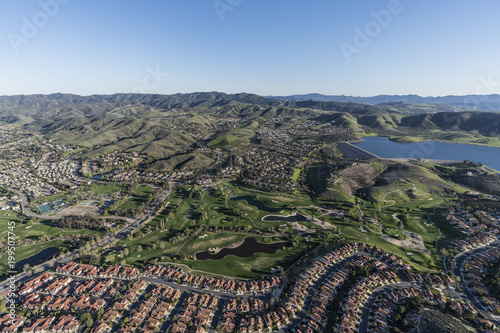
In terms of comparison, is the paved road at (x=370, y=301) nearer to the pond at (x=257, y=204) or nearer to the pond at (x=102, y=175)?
the pond at (x=257, y=204)

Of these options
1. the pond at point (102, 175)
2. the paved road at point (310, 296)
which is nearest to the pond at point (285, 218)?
the paved road at point (310, 296)

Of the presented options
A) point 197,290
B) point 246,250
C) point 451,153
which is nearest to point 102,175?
point 246,250

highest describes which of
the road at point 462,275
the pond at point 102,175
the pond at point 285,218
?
the pond at point 102,175

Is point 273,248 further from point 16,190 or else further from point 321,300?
point 16,190

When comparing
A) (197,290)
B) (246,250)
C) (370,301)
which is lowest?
(370,301)

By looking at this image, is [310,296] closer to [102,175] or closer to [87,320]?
[87,320]

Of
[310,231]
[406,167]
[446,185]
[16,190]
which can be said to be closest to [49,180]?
[16,190]
